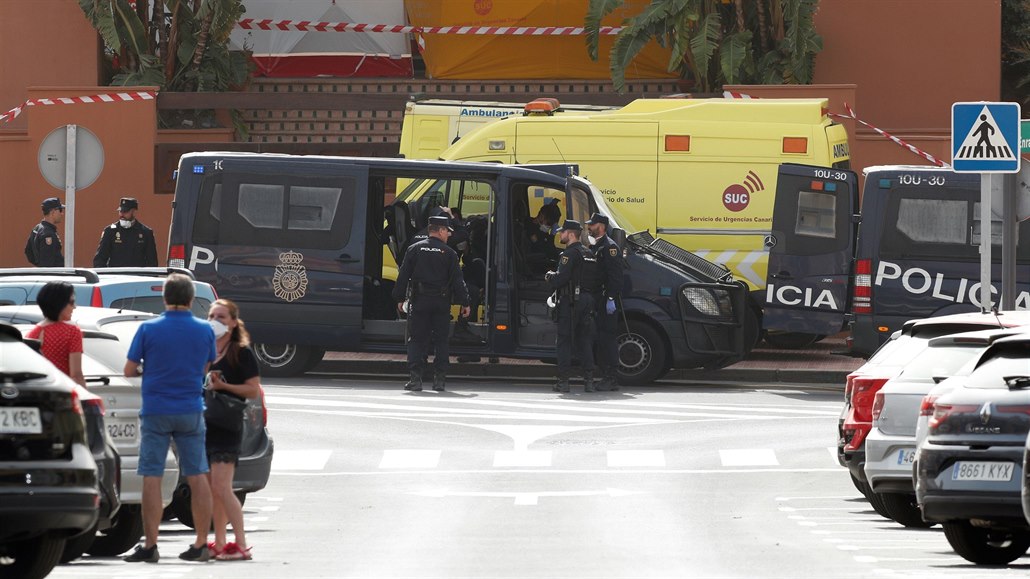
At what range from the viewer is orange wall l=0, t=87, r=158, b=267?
29.1 m

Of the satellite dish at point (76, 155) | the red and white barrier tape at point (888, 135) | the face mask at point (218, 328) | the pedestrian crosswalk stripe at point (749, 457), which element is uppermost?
the red and white barrier tape at point (888, 135)

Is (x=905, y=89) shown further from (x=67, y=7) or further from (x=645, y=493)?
(x=645, y=493)

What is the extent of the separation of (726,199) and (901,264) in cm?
260

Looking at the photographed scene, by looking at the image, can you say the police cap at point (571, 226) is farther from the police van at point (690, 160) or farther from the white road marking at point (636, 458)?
the white road marking at point (636, 458)

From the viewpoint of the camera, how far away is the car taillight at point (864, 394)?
13203 mm

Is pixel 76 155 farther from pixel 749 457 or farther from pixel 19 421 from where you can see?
pixel 19 421

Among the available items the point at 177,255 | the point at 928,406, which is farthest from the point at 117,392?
the point at 177,255

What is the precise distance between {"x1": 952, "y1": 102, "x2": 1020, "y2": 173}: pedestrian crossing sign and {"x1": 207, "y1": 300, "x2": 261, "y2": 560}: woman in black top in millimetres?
7905

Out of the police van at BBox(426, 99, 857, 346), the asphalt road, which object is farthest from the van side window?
the asphalt road

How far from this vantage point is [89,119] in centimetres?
2920

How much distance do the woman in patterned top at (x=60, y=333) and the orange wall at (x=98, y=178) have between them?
59.6 feet

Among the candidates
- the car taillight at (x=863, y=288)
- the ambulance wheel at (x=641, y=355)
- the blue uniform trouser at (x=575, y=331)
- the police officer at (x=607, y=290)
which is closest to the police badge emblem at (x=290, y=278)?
the blue uniform trouser at (x=575, y=331)

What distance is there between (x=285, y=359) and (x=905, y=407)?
450 inches

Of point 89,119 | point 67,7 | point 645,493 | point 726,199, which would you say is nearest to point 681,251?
point 726,199
